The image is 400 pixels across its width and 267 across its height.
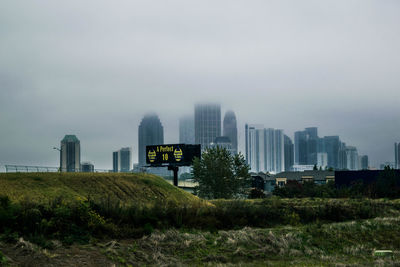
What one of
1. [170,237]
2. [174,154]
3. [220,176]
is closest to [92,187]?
[170,237]

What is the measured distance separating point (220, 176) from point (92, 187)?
50804mm

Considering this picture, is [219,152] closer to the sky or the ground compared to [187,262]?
closer to the sky

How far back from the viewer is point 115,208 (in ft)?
86.8

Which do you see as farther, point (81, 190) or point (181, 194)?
point (181, 194)

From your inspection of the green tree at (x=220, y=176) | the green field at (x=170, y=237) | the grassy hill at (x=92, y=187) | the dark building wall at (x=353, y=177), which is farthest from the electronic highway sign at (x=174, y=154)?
the green field at (x=170, y=237)

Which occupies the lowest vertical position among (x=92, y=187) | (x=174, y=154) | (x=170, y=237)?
(x=170, y=237)

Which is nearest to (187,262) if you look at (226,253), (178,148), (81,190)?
(226,253)

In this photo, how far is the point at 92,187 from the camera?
164 ft

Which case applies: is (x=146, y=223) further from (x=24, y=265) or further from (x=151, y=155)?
(x=151, y=155)

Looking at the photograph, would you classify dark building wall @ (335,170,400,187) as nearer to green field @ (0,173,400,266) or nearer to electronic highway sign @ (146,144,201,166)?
electronic highway sign @ (146,144,201,166)

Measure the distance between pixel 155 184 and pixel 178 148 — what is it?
103 feet

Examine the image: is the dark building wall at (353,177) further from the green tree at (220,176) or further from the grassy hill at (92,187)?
the grassy hill at (92,187)

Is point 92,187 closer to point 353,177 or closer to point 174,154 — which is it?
point 174,154

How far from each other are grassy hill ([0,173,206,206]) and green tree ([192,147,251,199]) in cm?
3875
